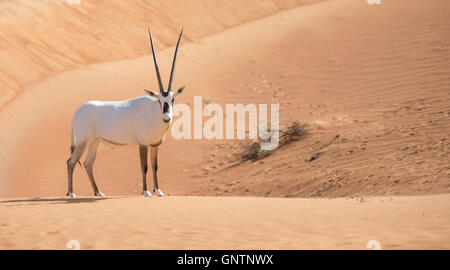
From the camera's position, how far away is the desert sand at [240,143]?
7820 millimetres

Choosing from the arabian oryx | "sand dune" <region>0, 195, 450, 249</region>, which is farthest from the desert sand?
the arabian oryx

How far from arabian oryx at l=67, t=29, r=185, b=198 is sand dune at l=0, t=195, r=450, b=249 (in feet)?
5.12

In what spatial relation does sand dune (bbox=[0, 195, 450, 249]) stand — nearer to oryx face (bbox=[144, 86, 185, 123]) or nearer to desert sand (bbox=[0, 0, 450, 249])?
desert sand (bbox=[0, 0, 450, 249])

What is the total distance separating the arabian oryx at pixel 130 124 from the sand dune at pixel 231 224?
1561 mm

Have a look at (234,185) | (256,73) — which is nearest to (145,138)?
(234,185)

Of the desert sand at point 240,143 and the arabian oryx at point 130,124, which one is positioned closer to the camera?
the desert sand at point 240,143

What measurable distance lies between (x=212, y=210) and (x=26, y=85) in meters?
15.7

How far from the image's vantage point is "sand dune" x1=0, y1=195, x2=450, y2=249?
6.88 m

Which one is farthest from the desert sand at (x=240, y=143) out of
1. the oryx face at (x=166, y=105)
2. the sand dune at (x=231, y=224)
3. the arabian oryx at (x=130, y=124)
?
the oryx face at (x=166, y=105)

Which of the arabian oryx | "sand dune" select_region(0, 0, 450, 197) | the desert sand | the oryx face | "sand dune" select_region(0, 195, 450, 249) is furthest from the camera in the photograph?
"sand dune" select_region(0, 0, 450, 197)

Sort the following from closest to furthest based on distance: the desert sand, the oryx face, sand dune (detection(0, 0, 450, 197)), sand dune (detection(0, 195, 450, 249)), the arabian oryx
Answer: sand dune (detection(0, 195, 450, 249)), the desert sand, the oryx face, the arabian oryx, sand dune (detection(0, 0, 450, 197))

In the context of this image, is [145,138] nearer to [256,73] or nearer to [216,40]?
[256,73]

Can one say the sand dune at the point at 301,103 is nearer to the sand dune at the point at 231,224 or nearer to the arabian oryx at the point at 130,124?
the sand dune at the point at 231,224

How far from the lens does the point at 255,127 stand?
19781 mm
